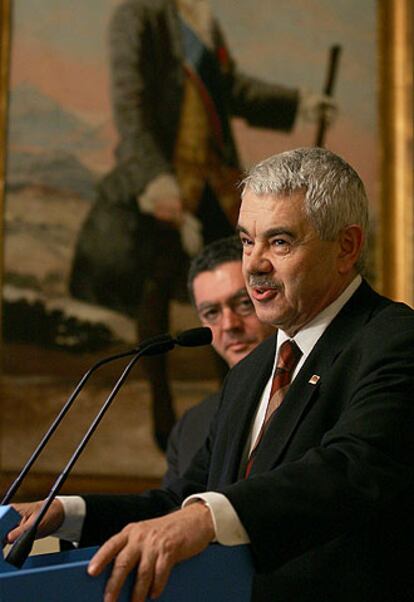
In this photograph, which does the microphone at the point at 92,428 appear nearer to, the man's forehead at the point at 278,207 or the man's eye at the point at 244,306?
the man's forehead at the point at 278,207

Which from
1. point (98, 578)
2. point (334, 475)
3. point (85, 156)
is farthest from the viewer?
point (85, 156)

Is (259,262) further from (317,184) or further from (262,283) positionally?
(317,184)

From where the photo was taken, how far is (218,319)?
471cm

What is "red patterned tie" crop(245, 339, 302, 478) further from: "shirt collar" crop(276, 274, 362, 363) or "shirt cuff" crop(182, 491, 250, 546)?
"shirt cuff" crop(182, 491, 250, 546)

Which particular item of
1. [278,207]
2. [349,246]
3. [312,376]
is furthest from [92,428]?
[349,246]

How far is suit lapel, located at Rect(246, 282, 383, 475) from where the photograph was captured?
2688 mm

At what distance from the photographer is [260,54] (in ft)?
22.1

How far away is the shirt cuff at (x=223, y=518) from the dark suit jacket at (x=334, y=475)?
19 mm

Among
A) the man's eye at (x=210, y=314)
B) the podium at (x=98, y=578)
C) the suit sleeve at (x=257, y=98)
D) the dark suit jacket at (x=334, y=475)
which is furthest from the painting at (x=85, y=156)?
the podium at (x=98, y=578)

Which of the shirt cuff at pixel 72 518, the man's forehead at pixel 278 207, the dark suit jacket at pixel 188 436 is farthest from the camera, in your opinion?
the dark suit jacket at pixel 188 436

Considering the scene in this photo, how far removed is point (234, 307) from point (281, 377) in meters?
1.78

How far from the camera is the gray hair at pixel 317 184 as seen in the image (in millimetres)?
2793

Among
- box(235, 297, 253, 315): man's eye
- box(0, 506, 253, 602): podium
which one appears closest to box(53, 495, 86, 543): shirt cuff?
box(0, 506, 253, 602): podium

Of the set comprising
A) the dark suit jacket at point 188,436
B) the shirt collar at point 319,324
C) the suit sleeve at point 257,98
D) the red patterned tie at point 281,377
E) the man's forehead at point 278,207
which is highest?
the suit sleeve at point 257,98
